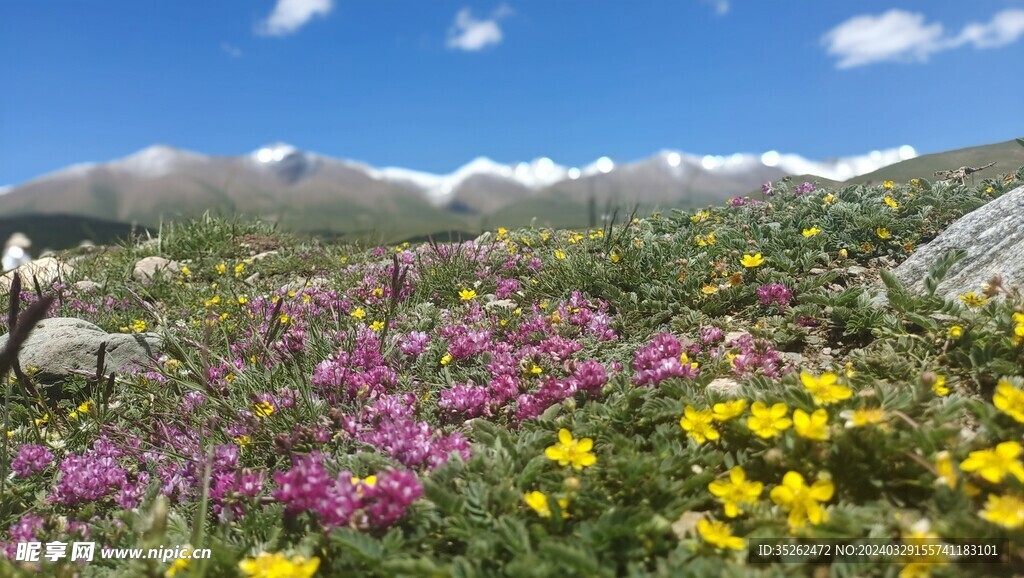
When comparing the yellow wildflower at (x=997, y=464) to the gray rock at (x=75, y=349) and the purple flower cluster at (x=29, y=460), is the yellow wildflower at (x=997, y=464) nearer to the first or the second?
the purple flower cluster at (x=29, y=460)

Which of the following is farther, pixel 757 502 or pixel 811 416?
pixel 811 416

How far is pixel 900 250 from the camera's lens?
219 inches

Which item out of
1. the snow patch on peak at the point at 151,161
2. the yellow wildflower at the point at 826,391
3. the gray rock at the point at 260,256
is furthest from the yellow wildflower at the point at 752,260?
the snow patch on peak at the point at 151,161

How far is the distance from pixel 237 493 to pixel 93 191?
236457 millimetres

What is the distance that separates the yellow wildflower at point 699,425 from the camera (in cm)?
289

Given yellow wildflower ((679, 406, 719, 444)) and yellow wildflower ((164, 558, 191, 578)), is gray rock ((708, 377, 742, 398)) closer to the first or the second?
yellow wildflower ((679, 406, 719, 444))

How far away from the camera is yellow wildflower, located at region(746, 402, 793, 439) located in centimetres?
266

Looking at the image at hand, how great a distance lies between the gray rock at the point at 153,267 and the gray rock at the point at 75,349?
315cm

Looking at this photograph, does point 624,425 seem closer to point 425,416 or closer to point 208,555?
point 425,416

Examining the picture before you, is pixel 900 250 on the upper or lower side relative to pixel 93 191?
lower

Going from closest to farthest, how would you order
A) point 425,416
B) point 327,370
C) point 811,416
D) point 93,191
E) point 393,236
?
point 811,416 → point 425,416 → point 327,370 → point 393,236 → point 93,191

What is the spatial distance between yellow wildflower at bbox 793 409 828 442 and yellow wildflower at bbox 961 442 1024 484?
1.58ft

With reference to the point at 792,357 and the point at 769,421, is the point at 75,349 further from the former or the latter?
the point at 792,357

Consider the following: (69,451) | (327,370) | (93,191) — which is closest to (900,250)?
(327,370)
